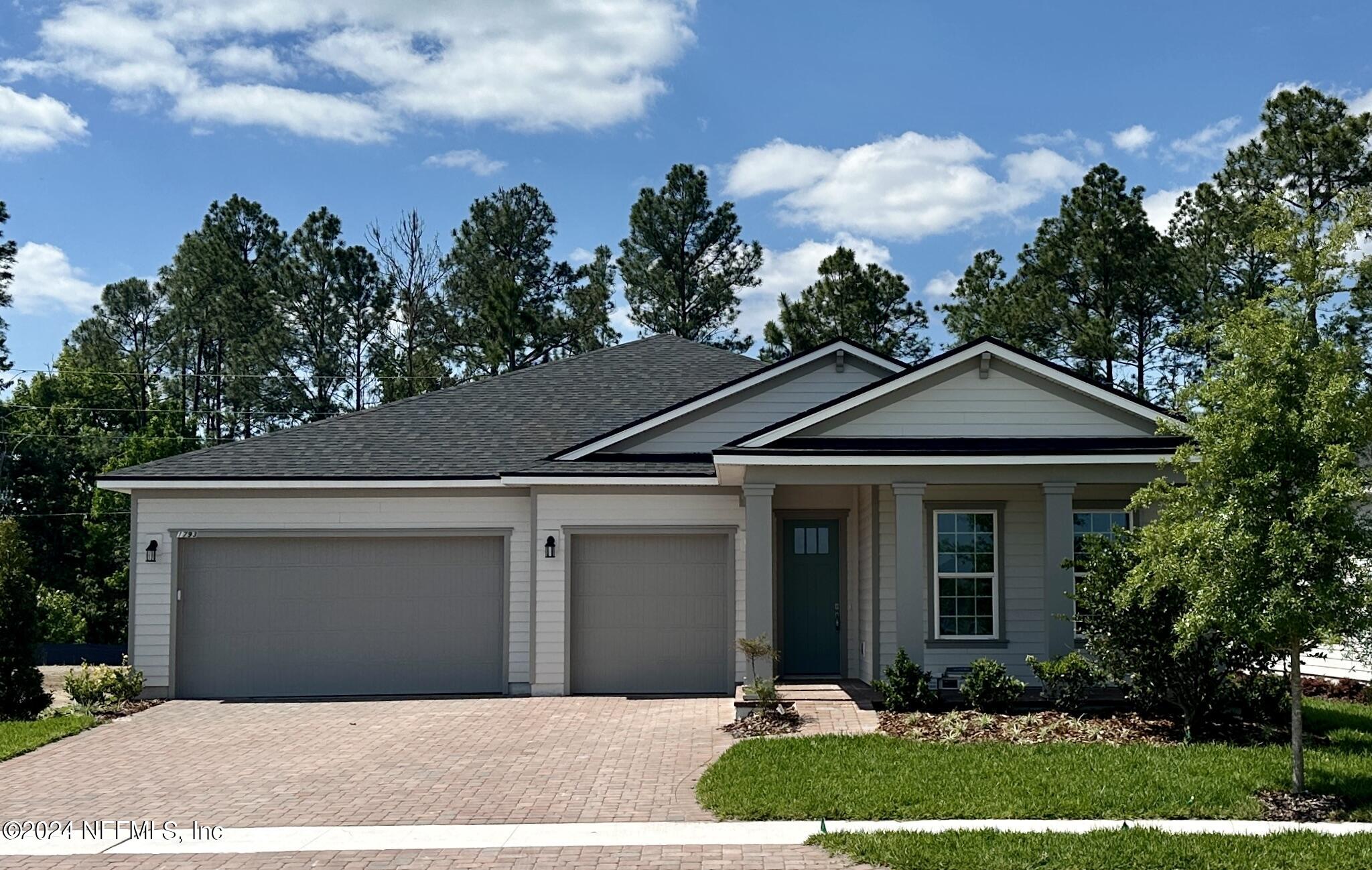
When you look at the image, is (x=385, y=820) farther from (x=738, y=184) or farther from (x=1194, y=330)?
(x=738, y=184)

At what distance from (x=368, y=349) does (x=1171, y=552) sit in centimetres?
3352

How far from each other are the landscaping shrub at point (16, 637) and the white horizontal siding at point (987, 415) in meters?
10.4

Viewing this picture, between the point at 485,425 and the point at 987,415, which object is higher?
the point at 485,425

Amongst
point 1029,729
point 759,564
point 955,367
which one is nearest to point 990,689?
point 1029,729

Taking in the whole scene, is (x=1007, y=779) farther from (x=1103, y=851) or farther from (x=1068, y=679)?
(x=1068, y=679)

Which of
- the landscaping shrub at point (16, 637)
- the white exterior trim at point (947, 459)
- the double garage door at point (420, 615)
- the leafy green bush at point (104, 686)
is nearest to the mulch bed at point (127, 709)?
the leafy green bush at point (104, 686)

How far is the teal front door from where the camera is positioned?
16250mm

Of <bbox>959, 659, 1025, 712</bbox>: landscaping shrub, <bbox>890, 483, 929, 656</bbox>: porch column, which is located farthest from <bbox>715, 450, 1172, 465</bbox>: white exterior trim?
<bbox>959, 659, 1025, 712</bbox>: landscaping shrub

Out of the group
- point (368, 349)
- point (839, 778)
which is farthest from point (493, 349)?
point (839, 778)

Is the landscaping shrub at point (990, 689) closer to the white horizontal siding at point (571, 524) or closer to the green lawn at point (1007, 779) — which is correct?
the green lawn at point (1007, 779)

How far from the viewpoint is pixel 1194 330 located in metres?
9.48

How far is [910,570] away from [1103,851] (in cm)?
589

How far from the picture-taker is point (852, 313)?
34719 mm

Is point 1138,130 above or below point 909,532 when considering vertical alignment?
above
